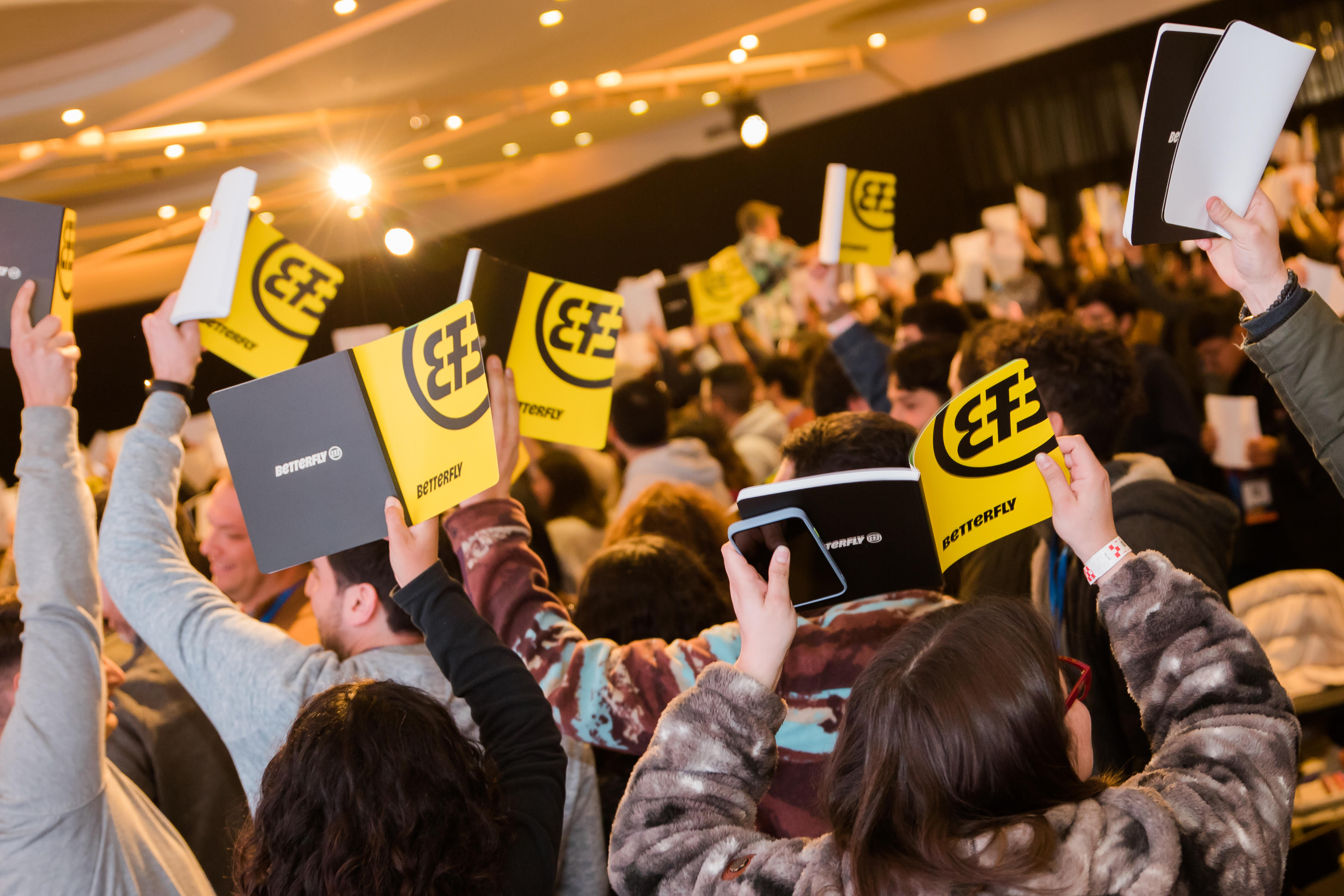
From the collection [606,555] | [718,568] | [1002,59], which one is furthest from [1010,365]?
[1002,59]

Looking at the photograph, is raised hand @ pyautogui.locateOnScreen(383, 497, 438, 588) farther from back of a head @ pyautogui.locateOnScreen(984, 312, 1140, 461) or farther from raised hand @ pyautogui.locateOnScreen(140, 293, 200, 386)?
back of a head @ pyautogui.locateOnScreen(984, 312, 1140, 461)

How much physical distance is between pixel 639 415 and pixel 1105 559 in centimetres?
275

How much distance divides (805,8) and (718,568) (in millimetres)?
5273

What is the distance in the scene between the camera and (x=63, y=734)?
1385 millimetres

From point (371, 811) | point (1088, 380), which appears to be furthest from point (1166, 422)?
point (371, 811)

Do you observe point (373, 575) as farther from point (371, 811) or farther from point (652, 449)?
point (652, 449)

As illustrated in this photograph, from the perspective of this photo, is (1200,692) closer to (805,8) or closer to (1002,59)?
(805,8)

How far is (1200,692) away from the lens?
1.15 meters

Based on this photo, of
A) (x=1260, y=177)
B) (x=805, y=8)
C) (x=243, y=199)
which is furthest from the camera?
(x=805, y=8)

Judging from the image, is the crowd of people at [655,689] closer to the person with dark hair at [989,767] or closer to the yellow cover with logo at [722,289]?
the person with dark hair at [989,767]

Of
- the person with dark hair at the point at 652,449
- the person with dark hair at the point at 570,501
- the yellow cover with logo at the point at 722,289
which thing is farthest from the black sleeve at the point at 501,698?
the yellow cover with logo at the point at 722,289

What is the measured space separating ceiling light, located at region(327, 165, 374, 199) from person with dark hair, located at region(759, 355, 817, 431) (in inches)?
111

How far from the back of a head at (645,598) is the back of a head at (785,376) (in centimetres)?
293

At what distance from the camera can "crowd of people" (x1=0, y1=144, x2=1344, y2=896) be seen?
103 centimetres
